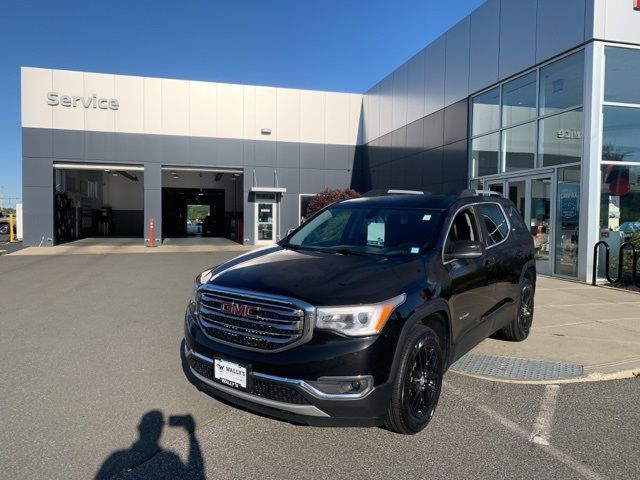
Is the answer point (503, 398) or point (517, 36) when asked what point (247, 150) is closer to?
point (517, 36)

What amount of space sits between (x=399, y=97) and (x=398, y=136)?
165cm

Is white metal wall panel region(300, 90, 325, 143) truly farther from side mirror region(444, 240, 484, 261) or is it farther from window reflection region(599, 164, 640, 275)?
side mirror region(444, 240, 484, 261)

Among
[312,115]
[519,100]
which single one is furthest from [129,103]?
[519,100]

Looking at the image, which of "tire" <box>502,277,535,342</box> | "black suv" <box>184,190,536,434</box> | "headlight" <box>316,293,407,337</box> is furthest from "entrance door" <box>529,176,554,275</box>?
"headlight" <box>316,293,407,337</box>

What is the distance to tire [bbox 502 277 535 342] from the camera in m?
5.99

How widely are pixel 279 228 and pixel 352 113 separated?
23.6ft

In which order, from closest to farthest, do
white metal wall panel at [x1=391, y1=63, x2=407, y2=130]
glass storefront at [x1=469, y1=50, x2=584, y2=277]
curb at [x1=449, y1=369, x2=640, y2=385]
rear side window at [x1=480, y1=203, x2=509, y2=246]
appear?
curb at [x1=449, y1=369, x2=640, y2=385] < rear side window at [x1=480, y1=203, x2=509, y2=246] < glass storefront at [x1=469, y1=50, x2=584, y2=277] < white metal wall panel at [x1=391, y1=63, x2=407, y2=130]

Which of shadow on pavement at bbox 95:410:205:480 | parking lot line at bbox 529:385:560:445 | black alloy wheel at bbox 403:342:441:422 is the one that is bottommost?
shadow on pavement at bbox 95:410:205:480

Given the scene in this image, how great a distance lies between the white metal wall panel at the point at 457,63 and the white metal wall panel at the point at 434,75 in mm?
329

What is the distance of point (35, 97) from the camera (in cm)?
2153

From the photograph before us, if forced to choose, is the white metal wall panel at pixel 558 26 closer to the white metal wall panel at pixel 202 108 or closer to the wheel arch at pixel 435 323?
the wheel arch at pixel 435 323

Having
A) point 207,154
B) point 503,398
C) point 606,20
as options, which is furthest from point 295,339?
point 207,154

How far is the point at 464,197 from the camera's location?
4.96 metres

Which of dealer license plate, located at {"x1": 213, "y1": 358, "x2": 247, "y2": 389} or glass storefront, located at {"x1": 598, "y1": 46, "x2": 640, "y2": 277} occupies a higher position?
glass storefront, located at {"x1": 598, "y1": 46, "x2": 640, "y2": 277}
